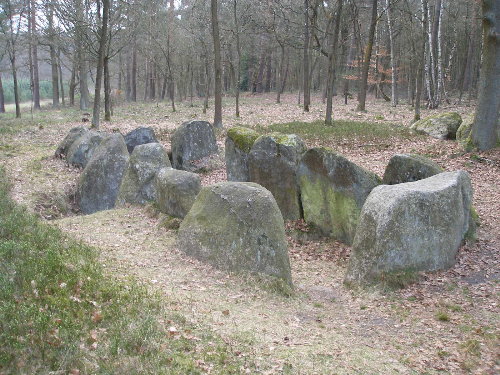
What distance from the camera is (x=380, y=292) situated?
25.2ft

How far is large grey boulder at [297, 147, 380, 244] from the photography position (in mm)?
10266

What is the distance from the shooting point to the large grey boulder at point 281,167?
453 inches

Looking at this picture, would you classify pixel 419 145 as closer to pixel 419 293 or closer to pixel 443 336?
pixel 419 293

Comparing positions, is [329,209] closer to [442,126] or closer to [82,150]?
[82,150]

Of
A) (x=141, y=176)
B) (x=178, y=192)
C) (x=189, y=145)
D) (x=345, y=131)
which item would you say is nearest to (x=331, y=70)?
(x=345, y=131)

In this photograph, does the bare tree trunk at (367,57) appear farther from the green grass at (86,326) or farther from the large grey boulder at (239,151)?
the green grass at (86,326)

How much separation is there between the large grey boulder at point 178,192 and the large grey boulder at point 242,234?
1.74m

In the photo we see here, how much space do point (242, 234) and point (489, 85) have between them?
10.2 meters

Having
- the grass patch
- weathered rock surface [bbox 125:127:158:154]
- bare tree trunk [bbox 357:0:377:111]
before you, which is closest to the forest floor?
weathered rock surface [bbox 125:127:158:154]

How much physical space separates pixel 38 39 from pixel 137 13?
7.71m

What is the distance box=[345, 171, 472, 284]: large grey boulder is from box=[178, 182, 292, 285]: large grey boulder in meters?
1.36

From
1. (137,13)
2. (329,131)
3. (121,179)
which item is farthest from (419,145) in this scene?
(137,13)

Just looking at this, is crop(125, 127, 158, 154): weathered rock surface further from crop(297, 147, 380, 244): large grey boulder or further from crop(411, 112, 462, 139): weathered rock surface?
crop(411, 112, 462, 139): weathered rock surface

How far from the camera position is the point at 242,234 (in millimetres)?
7777
